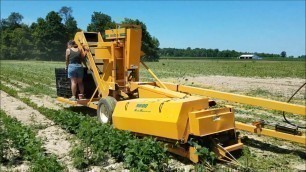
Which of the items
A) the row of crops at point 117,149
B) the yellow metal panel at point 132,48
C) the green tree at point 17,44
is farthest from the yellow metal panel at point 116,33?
the green tree at point 17,44

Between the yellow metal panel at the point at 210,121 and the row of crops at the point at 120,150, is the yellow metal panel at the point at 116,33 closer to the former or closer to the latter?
the row of crops at the point at 120,150

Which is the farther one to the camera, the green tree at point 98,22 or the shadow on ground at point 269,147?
the green tree at point 98,22

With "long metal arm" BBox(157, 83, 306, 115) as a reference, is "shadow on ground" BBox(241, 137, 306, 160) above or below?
below

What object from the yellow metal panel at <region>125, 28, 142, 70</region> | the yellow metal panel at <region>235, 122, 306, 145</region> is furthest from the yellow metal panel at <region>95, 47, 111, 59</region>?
the yellow metal panel at <region>235, 122, 306, 145</region>

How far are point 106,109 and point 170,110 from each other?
306 centimetres

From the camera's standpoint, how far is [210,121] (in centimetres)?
647

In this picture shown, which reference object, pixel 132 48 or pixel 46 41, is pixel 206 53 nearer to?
pixel 46 41

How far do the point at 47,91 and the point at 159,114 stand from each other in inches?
444

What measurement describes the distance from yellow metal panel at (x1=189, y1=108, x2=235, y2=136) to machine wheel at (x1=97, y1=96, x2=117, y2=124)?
315cm

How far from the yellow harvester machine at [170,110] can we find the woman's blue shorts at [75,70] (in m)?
1.29

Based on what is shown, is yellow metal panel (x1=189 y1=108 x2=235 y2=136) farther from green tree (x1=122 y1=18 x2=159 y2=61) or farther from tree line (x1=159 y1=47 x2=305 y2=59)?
tree line (x1=159 y1=47 x2=305 y2=59)

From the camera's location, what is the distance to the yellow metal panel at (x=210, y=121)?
6320 millimetres

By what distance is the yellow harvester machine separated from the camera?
643 centimetres

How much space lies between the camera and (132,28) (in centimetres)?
934
